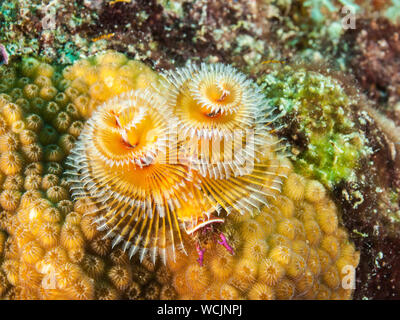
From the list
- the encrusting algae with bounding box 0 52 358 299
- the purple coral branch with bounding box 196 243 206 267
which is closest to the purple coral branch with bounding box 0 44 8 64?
the encrusting algae with bounding box 0 52 358 299

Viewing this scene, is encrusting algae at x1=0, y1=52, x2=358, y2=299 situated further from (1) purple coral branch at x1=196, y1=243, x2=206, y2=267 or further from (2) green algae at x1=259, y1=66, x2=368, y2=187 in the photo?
(2) green algae at x1=259, y1=66, x2=368, y2=187

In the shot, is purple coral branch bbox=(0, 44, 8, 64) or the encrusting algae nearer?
the encrusting algae

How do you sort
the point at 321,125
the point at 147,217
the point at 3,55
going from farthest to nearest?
the point at 3,55 → the point at 321,125 → the point at 147,217

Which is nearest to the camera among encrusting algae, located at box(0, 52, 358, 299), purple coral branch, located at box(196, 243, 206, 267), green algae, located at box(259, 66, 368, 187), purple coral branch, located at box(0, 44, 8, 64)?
encrusting algae, located at box(0, 52, 358, 299)

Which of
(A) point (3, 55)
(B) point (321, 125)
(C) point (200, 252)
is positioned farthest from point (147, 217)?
(A) point (3, 55)

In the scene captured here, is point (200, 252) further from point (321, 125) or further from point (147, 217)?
point (321, 125)

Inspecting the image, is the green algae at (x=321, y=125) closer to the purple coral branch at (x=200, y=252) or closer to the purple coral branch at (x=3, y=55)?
the purple coral branch at (x=200, y=252)

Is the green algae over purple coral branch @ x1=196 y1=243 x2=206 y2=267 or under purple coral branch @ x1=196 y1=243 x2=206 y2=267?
over
